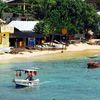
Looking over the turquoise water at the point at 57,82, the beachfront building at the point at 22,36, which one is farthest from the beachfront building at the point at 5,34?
the turquoise water at the point at 57,82

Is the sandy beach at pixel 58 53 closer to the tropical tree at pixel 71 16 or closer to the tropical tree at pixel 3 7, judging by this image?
the tropical tree at pixel 71 16

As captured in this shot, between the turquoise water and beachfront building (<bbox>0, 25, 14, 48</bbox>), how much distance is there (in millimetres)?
11497

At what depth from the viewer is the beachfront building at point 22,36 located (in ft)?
285

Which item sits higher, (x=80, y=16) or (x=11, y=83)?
(x=80, y=16)

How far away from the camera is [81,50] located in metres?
91.5

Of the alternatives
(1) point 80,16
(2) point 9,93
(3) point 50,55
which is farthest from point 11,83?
(1) point 80,16

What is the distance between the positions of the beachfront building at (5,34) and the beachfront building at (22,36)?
125 inches

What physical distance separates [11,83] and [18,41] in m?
36.1

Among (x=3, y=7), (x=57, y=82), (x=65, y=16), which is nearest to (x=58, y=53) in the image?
(x=65, y=16)

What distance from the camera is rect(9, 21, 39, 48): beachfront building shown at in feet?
285

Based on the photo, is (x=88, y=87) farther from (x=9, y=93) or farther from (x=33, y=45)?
(x=33, y=45)

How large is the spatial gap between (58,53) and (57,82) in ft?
101

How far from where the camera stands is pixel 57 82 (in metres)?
53.0

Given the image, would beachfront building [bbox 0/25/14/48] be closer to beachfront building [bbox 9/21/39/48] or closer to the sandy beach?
beachfront building [bbox 9/21/39/48]
